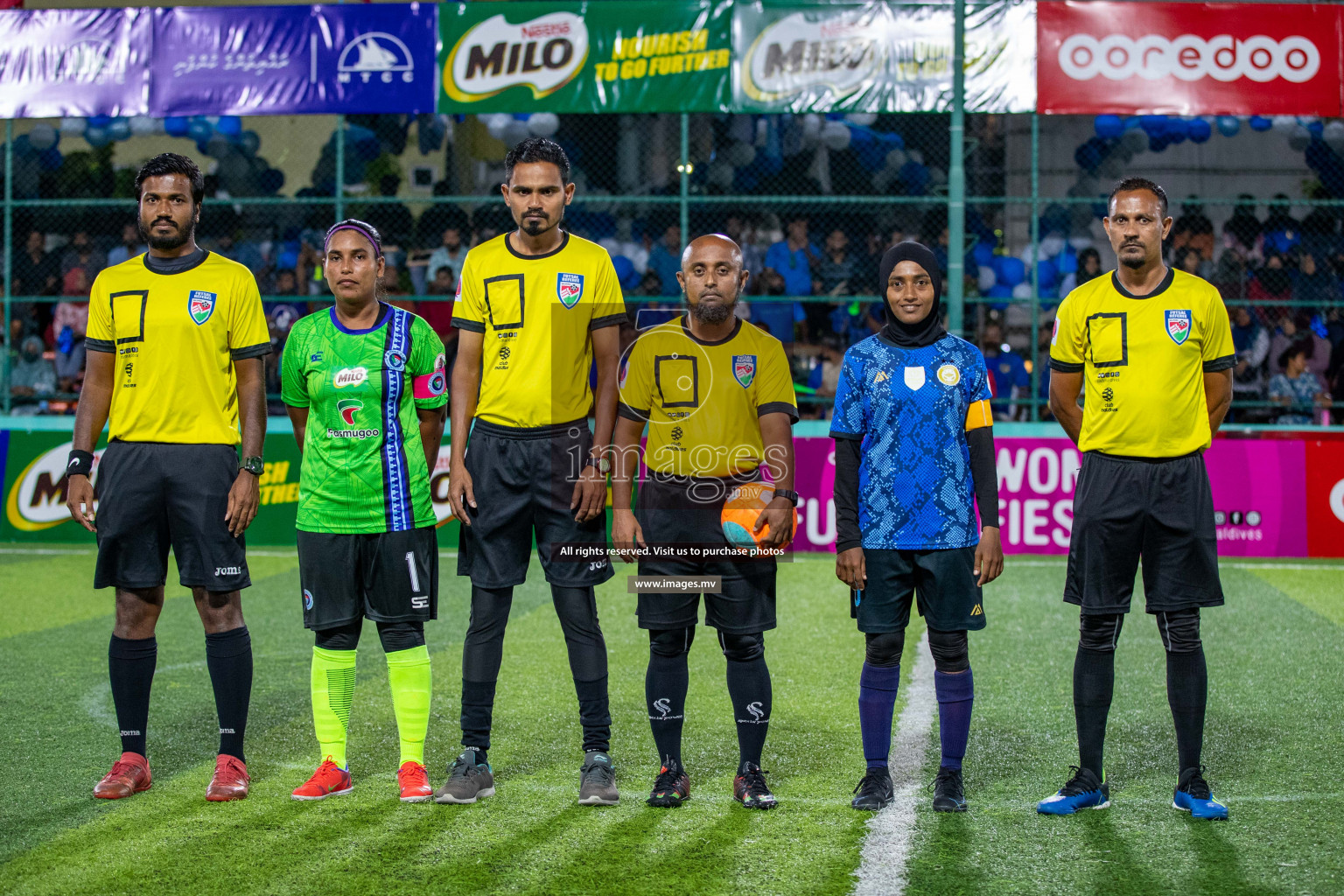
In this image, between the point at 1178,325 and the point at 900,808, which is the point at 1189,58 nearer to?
the point at 1178,325

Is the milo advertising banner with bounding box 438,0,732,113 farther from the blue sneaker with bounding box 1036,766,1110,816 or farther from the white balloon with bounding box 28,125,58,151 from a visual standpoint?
the blue sneaker with bounding box 1036,766,1110,816

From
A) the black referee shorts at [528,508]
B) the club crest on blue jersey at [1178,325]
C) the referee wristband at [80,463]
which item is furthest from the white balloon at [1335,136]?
the referee wristband at [80,463]

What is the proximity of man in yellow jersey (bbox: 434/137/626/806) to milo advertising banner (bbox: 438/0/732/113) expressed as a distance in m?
7.53

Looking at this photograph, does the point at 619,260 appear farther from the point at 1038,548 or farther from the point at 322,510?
the point at 322,510

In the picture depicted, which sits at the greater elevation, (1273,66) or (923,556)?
(1273,66)

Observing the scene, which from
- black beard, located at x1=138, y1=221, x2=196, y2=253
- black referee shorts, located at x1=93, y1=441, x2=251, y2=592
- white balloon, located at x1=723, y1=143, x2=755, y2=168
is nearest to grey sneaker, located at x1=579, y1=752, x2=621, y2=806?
black referee shorts, located at x1=93, y1=441, x2=251, y2=592

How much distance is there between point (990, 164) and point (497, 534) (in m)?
14.0

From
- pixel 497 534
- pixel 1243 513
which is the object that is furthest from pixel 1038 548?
pixel 497 534

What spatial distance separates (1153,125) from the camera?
49.1 ft

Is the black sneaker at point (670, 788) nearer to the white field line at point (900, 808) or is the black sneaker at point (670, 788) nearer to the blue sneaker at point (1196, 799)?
the white field line at point (900, 808)

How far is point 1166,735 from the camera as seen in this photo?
18.1 feet

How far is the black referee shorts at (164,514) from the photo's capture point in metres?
4.65

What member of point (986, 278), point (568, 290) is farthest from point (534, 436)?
point (986, 278)

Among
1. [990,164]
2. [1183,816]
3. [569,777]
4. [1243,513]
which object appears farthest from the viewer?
[990,164]
